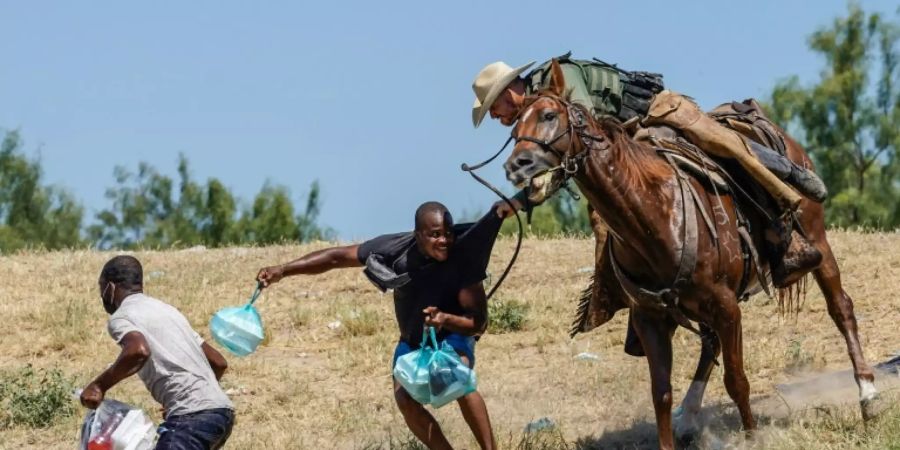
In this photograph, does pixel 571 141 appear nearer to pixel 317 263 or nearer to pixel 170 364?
pixel 317 263

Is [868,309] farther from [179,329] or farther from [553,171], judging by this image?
[179,329]

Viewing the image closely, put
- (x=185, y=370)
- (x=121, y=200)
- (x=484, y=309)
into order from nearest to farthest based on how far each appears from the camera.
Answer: (x=185, y=370) < (x=484, y=309) < (x=121, y=200)

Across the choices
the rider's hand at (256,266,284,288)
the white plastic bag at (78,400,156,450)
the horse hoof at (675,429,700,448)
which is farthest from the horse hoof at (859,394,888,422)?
the white plastic bag at (78,400,156,450)

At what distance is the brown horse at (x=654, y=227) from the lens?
26.9ft

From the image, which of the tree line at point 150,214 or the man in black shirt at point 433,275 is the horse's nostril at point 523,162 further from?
the tree line at point 150,214

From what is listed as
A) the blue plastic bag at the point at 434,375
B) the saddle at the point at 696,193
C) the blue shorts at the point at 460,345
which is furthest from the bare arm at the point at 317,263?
the saddle at the point at 696,193

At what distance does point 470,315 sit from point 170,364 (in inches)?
69.2

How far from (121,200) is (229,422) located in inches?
1401

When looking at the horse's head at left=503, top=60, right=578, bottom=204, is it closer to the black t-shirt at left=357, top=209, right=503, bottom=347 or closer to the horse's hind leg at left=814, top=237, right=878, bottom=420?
the black t-shirt at left=357, top=209, right=503, bottom=347

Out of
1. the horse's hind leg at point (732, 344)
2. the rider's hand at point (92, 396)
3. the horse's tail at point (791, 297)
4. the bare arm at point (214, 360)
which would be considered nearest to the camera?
the rider's hand at point (92, 396)

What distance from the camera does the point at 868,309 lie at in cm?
1294

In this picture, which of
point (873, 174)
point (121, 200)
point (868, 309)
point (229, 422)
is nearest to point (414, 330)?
point (229, 422)

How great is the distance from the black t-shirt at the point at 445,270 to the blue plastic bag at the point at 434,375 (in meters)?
0.31

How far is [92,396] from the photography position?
24.1 feet
